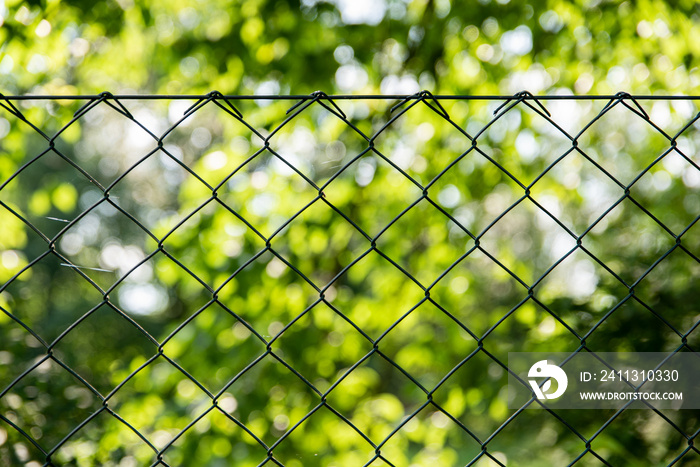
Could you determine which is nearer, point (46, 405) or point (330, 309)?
point (46, 405)

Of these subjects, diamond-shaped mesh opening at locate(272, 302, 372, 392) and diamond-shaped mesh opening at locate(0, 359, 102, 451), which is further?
diamond-shaped mesh opening at locate(272, 302, 372, 392)

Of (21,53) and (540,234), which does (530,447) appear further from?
(540,234)

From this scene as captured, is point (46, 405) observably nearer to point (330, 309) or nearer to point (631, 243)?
point (330, 309)

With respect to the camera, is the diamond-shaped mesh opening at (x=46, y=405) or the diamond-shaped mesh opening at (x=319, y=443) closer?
the diamond-shaped mesh opening at (x=46, y=405)

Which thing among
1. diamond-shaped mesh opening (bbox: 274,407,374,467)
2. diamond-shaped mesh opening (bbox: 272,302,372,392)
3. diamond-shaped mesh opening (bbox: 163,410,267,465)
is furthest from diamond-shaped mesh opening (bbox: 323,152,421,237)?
diamond-shaped mesh opening (bbox: 163,410,267,465)

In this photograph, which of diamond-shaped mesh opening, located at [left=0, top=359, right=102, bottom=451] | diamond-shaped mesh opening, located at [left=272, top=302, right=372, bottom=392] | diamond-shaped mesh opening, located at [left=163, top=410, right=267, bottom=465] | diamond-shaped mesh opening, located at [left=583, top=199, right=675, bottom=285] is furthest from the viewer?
diamond-shaped mesh opening, located at [left=583, top=199, right=675, bottom=285]

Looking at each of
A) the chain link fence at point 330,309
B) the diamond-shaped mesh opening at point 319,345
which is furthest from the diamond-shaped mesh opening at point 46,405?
the diamond-shaped mesh opening at point 319,345

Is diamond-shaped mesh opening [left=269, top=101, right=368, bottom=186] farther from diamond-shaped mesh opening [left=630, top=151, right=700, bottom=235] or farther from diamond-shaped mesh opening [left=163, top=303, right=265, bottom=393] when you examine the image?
diamond-shaped mesh opening [left=630, top=151, right=700, bottom=235]

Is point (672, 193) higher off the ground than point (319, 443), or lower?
higher

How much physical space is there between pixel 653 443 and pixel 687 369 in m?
0.38

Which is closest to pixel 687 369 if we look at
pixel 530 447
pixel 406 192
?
pixel 530 447

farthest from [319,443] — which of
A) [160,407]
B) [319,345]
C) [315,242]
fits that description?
[315,242]

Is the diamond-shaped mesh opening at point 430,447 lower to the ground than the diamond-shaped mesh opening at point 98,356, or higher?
higher

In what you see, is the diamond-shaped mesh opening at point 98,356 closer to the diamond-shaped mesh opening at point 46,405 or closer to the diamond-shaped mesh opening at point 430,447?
the diamond-shaped mesh opening at point 46,405
